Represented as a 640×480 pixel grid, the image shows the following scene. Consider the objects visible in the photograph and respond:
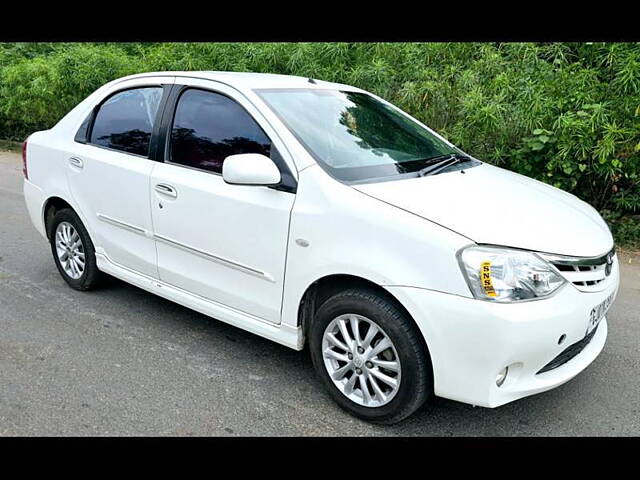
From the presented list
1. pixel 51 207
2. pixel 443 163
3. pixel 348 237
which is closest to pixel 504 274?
pixel 348 237

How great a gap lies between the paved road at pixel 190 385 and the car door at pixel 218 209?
1.30 ft

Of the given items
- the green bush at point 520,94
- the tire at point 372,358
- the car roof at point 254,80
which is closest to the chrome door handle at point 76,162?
the car roof at point 254,80

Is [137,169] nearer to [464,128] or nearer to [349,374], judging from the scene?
[349,374]

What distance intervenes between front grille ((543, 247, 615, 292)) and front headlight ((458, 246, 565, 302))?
0.32ft

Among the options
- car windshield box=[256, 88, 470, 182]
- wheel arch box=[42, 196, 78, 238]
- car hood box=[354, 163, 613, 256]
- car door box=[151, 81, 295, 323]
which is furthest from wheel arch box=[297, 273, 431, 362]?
wheel arch box=[42, 196, 78, 238]

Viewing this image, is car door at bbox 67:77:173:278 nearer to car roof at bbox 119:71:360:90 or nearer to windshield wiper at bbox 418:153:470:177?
car roof at bbox 119:71:360:90

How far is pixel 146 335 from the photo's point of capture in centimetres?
383

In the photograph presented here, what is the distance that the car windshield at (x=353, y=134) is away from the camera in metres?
3.13

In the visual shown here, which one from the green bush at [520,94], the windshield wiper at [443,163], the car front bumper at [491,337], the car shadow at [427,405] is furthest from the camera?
the green bush at [520,94]

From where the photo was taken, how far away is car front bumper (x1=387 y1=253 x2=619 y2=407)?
8.04 feet

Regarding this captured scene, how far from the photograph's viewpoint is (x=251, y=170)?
2.95 m

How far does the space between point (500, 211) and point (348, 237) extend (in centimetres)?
75

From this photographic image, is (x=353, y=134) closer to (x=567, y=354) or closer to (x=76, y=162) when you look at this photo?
(x=567, y=354)

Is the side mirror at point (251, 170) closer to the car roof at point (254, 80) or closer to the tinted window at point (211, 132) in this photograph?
the tinted window at point (211, 132)
